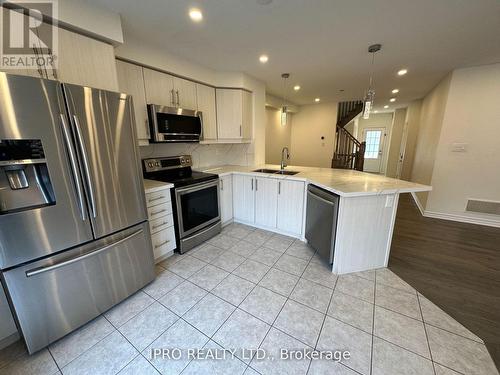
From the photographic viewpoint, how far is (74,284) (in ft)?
4.71

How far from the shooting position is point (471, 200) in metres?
3.37

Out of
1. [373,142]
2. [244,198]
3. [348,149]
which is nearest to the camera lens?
[244,198]

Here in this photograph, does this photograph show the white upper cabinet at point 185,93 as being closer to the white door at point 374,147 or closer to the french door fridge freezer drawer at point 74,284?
the french door fridge freezer drawer at point 74,284

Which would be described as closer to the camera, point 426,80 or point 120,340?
point 120,340

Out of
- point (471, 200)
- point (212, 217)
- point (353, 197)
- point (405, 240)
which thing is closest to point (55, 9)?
point (212, 217)

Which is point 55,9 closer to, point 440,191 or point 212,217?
point 212,217

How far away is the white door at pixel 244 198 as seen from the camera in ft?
10.5

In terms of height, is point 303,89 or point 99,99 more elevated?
point 303,89

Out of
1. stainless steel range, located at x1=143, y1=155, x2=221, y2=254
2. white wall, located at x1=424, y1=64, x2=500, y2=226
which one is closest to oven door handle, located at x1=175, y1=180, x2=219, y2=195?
stainless steel range, located at x1=143, y1=155, x2=221, y2=254

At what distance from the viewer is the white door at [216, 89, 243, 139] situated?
3.30 m

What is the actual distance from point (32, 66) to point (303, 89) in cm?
419

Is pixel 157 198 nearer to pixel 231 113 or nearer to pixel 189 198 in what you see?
pixel 189 198

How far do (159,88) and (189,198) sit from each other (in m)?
1.47

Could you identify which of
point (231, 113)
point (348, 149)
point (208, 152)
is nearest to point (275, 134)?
point (348, 149)
